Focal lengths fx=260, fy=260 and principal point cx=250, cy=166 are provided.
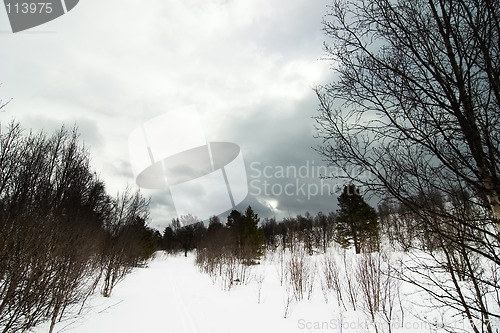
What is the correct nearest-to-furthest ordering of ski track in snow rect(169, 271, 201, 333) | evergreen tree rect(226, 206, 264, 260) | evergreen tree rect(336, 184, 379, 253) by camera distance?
ski track in snow rect(169, 271, 201, 333) → evergreen tree rect(336, 184, 379, 253) → evergreen tree rect(226, 206, 264, 260)

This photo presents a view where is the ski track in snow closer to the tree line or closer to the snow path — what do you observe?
the snow path

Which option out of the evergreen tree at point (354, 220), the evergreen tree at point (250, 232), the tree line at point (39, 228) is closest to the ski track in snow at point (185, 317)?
the tree line at point (39, 228)

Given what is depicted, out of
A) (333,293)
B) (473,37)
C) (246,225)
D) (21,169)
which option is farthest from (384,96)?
(246,225)

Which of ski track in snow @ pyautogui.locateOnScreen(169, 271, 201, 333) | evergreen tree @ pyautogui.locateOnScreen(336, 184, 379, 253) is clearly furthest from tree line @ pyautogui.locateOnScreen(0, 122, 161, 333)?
evergreen tree @ pyautogui.locateOnScreen(336, 184, 379, 253)

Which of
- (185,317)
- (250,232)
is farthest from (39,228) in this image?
(250,232)

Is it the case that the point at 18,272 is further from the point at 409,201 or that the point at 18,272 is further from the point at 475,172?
the point at 475,172

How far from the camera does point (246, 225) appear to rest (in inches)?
1467

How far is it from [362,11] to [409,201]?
2350mm

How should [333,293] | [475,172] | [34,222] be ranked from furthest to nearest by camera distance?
[333,293], [34,222], [475,172]

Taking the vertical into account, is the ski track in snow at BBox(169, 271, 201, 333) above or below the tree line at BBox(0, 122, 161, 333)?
below

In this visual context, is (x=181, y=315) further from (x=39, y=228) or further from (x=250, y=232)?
(x=250, y=232)

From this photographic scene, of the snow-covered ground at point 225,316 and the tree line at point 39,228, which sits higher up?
the tree line at point 39,228

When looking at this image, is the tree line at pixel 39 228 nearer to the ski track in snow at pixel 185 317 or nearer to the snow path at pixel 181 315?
the snow path at pixel 181 315

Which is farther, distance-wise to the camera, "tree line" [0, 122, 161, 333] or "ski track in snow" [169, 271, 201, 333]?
"ski track in snow" [169, 271, 201, 333]
